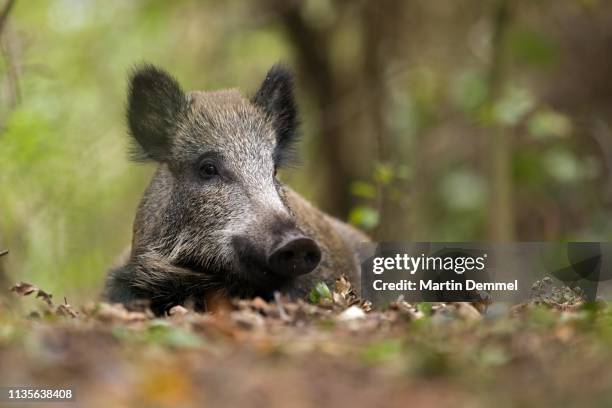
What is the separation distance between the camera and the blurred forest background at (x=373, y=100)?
33.2 feet

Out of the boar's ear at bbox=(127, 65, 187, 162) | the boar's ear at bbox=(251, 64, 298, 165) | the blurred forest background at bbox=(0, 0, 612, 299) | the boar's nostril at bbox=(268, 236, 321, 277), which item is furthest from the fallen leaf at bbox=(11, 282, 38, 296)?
the blurred forest background at bbox=(0, 0, 612, 299)

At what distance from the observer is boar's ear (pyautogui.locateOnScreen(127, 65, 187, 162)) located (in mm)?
6605

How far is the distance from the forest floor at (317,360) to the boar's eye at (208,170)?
6.92 ft

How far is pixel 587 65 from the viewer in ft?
44.8

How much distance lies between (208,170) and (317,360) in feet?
10.9

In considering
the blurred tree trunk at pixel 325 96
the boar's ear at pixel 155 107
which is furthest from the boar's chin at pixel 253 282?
the blurred tree trunk at pixel 325 96

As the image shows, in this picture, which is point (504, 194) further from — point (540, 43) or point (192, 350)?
point (192, 350)

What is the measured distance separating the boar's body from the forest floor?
1.57 m

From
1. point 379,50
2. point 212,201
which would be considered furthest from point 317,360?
point 379,50

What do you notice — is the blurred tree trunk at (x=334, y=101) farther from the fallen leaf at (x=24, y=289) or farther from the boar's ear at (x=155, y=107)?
the fallen leaf at (x=24, y=289)

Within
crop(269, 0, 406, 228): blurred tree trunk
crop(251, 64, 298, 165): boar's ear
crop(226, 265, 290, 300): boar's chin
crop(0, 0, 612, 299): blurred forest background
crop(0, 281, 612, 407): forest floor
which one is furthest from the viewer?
crop(269, 0, 406, 228): blurred tree trunk

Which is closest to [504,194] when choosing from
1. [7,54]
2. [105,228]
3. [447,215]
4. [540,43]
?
[540,43]

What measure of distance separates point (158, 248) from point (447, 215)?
8561mm

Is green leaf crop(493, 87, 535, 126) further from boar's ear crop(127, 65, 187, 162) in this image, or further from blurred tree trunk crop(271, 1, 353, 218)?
blurred tree trunk crop(271, 1, 353, 218)
